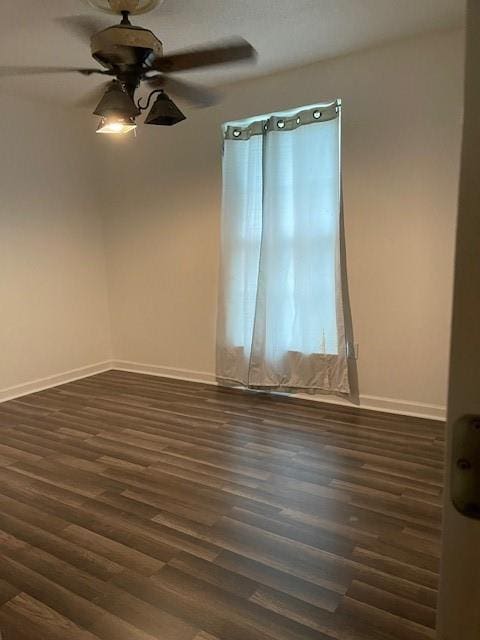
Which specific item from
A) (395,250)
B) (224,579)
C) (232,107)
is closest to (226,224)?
(232,107)

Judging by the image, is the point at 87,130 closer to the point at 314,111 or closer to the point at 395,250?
the point at 314,111

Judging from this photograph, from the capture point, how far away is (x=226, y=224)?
13.5ft

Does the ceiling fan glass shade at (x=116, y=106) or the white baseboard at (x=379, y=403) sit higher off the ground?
the ceiling fan glass shade at (x=116, y=106)

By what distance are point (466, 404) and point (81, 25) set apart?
3139 millimetres

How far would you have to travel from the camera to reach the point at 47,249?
4.52 metres

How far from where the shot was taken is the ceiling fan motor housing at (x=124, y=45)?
2121mm

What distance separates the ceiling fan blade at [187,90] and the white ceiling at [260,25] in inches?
10.8

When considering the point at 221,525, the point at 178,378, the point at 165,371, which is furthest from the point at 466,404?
the point at 165,371

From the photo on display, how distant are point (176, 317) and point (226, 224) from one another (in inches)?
43.5

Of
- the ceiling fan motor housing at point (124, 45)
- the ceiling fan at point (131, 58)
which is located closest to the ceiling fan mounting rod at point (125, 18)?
the ceiling fan at point (131, 58)

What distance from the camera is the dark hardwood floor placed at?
5.60 ft

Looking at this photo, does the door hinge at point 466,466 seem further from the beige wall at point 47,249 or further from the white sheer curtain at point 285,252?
the beige wall at point 47,249

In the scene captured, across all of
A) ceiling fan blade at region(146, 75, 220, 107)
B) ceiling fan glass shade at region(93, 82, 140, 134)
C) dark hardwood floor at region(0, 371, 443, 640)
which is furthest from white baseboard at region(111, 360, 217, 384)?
ceiling fan glass shade at region(93, 82, 140, 134)

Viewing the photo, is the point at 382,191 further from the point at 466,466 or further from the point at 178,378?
the point at 466,466
